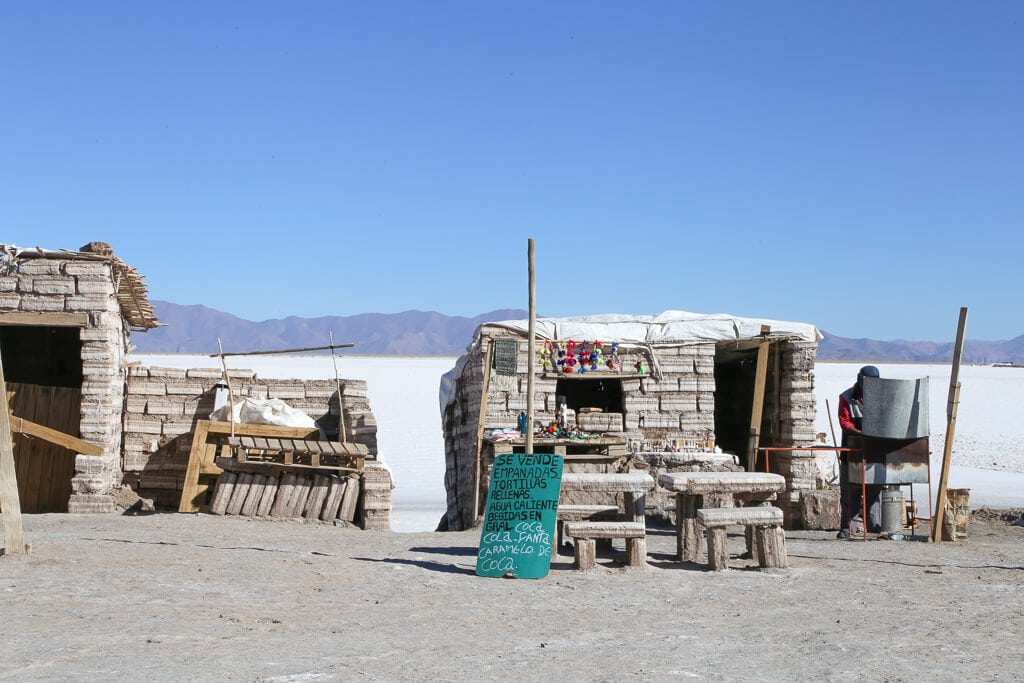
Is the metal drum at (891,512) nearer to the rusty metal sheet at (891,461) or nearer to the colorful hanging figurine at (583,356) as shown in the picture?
the rusty metal sheet at (891,461)

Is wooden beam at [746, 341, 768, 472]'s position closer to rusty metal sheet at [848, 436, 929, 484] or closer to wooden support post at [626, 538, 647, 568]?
rusty metal sheet at [848, 436, 929, 484]

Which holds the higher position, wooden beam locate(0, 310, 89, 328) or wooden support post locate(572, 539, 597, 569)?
wooden beam locate(0, 310, 89, 328)

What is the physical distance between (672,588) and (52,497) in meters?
9.80

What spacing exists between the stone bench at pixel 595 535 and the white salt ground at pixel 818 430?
7.68 metres

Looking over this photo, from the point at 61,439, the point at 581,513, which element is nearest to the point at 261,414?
the point at 61,439

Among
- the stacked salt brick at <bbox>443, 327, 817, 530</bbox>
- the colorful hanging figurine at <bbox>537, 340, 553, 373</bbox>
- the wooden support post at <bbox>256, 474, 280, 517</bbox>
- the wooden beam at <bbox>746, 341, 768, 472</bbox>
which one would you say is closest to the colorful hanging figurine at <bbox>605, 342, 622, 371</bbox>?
the stacked salt brick at <bbox>443, 327, 817, 530</bbox>

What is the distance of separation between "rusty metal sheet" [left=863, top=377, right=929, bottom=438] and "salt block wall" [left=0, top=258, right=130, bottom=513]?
9.80 metres

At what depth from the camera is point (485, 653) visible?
6.59m

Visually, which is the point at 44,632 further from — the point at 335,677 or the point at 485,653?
the point at 485,653

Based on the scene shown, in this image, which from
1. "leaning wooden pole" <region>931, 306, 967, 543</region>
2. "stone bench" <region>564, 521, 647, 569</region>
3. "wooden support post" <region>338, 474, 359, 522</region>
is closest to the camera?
"stone bench" <region>564, 521, 647, 569</region>

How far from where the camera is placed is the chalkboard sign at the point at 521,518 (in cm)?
944

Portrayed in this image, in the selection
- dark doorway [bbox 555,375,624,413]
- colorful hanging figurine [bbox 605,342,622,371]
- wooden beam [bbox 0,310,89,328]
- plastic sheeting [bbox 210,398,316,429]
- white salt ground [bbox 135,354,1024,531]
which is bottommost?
white salt ground [bbox 135,354,1024,531]

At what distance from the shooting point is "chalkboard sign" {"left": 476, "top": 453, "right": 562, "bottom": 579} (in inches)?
372

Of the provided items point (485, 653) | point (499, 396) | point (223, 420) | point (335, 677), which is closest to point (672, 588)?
point (485, 653)
